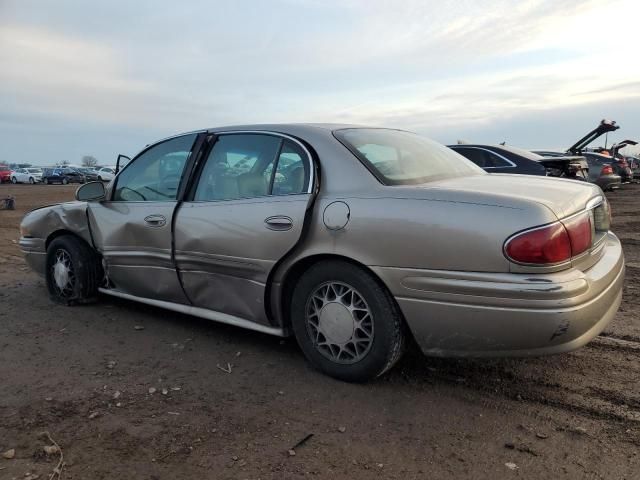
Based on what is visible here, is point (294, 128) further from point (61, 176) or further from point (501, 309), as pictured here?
point (61, 176)

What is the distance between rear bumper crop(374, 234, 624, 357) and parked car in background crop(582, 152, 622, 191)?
47.2ft

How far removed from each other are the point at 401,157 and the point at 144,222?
2.01 metres

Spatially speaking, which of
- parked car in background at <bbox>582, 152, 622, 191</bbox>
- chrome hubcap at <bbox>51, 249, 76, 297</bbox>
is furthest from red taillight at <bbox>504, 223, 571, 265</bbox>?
parked car in background at <bbox>582, 152, 622, 191</bbox>

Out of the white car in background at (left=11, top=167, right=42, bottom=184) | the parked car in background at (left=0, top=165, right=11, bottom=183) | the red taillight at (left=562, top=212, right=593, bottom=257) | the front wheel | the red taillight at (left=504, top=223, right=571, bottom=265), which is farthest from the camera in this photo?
the parked car in background at (left=0, top=165, right=11, bottom=183)

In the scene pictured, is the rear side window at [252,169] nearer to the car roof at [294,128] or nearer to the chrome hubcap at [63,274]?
the car roof at [294,128]

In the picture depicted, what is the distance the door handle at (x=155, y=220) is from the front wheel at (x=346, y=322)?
1278 millimetres

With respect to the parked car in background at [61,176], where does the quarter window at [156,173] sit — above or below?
above

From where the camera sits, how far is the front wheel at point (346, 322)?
297cm

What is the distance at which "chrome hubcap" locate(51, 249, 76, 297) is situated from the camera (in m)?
4.81

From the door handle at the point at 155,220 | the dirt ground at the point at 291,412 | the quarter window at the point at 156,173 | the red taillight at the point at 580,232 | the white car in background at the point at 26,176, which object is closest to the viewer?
the dirt ground at the point at 291,412

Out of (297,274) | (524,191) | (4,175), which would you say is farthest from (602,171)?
(4,175)

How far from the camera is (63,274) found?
486 cm

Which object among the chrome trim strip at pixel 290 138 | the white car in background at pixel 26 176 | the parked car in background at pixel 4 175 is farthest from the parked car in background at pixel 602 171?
the parked car in background at pixel 4 175

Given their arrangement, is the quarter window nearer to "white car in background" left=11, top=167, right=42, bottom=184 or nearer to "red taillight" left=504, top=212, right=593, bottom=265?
"red taillight" left=504, top=212, right=593, bottom=265
